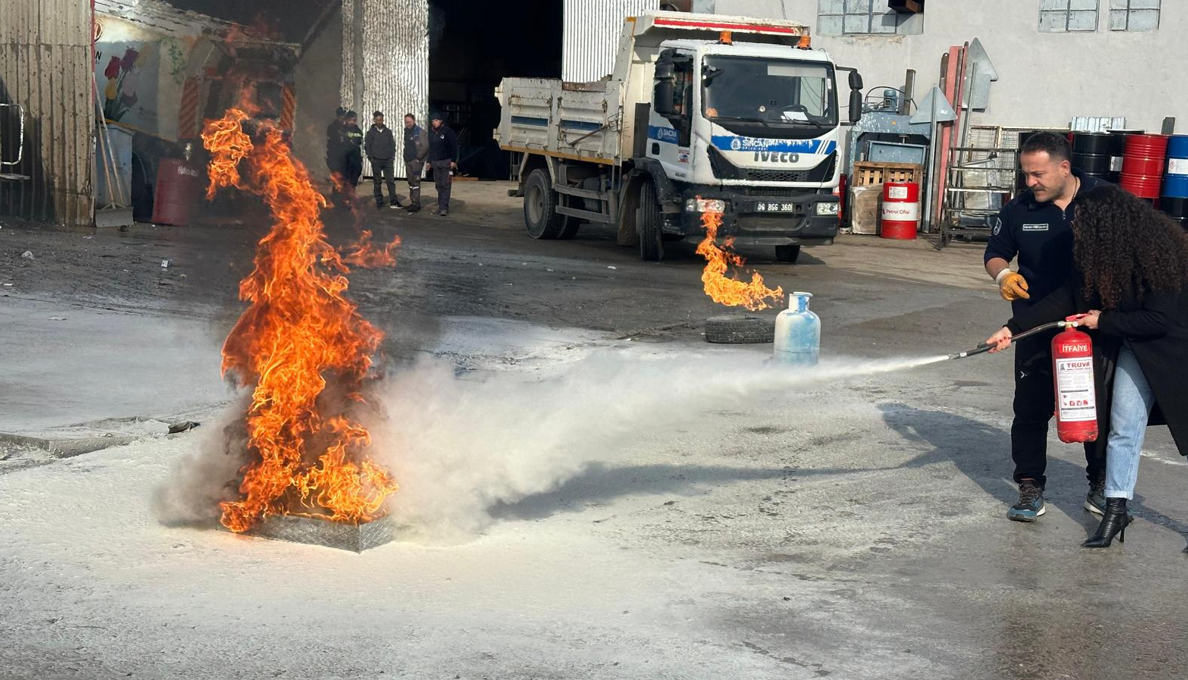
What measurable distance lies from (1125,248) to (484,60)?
31.3 m

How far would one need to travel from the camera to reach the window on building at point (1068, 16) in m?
22.4

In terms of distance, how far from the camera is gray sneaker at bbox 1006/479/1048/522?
6.23m

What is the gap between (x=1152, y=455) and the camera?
7680 mm

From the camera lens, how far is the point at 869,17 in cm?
2412

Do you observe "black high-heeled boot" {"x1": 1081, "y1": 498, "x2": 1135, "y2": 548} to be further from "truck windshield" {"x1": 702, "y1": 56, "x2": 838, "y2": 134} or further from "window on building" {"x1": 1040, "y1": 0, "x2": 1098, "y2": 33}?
"window on building" {"x1": 1040, "y1": 0, "x2": 1098, "y2": 33}

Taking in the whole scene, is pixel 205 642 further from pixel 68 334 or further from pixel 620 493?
pixel 68 334

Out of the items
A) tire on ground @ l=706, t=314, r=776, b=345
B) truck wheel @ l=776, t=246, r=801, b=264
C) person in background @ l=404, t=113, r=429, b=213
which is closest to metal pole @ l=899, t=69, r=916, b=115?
truck wheel @ l=776, t=246, r=801, b=264

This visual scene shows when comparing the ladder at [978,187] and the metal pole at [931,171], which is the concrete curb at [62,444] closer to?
the ladder at [978,187]

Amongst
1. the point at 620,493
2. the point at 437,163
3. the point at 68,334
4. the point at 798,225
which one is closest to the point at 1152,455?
the point at 620,493

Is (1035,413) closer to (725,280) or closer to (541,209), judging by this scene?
(725,280)

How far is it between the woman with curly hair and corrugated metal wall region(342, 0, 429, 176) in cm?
2538

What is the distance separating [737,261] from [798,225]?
135 cm

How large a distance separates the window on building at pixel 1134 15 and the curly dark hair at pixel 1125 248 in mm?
18305

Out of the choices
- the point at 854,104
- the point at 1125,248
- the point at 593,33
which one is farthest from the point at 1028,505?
the point at 593,33
